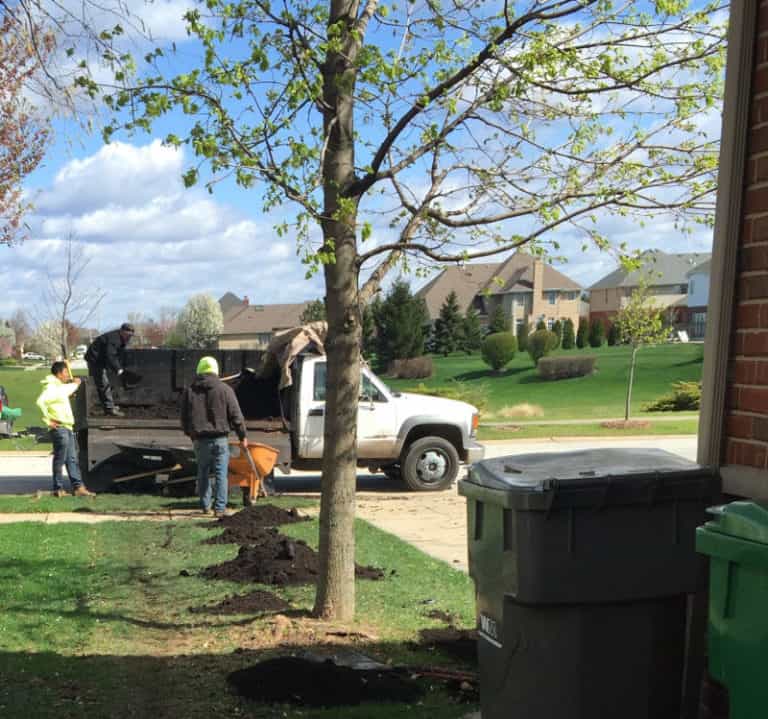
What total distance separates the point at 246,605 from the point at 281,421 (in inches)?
265

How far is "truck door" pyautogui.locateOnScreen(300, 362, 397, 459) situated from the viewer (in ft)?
44.5

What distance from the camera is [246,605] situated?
275 inches

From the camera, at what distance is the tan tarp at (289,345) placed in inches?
535

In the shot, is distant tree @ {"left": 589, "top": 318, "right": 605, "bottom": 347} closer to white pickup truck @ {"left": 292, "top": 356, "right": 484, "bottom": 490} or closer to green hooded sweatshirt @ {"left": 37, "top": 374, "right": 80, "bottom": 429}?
white pickup truck @ {"left": 292, "top": 356, "right": 484, "bottom": 490}

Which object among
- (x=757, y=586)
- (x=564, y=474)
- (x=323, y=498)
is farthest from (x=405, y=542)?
(x=757, y=586)

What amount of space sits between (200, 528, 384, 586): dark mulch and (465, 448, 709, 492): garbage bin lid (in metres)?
3.95

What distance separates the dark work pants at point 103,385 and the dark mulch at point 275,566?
5.59 m

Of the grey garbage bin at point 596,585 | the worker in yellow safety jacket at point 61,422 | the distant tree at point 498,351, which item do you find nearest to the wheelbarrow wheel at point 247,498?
the worker in yellow safety jacket at point 61,422

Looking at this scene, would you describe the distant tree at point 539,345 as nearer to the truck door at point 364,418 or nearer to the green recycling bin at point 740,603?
the truck door at point 364,418

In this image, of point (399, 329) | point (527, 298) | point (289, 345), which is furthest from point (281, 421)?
point (527, 298)

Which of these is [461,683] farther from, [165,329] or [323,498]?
[165,329]

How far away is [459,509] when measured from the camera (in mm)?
12586

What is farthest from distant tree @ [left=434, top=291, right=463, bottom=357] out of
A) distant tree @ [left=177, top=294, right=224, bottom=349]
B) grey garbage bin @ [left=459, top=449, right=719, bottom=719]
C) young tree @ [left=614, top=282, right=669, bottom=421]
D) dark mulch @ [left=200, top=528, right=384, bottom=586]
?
grey garbage bin @ [left=459, top=449, right=719, bottom=719]

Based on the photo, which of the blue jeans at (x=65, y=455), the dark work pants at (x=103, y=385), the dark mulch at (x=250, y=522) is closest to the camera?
the dark mulch at (x=250, y=522)
